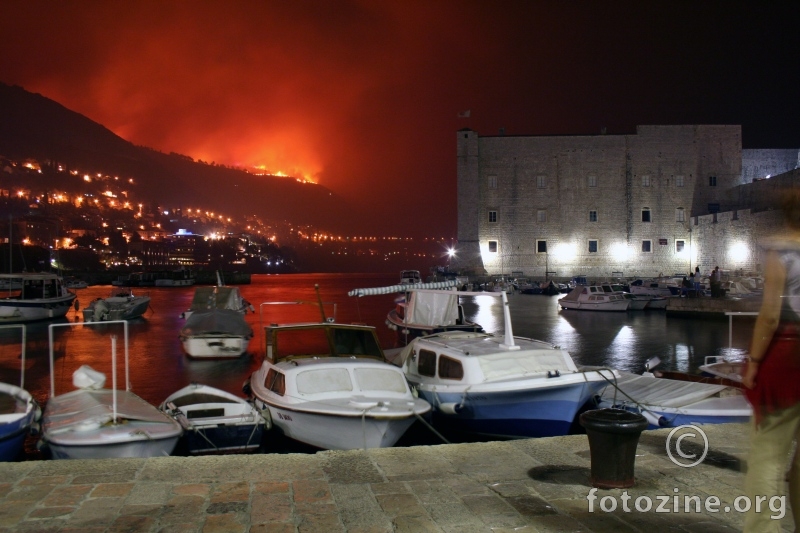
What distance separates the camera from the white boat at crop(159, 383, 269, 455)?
830cm

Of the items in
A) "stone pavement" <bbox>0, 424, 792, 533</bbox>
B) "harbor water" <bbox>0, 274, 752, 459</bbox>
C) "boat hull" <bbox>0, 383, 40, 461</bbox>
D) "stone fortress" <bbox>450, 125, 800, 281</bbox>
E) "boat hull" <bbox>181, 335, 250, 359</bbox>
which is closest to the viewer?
"stone pavement" <bbox>0, 424, 792, 533</bbox>

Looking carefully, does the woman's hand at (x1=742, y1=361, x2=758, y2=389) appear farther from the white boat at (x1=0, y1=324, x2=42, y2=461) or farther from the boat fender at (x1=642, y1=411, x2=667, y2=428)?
the white boat at (x1=0, y1=324, x2=42, y2=461)

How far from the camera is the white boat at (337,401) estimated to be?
7766 millimetres

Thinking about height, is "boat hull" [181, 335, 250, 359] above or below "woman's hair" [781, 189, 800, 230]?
below

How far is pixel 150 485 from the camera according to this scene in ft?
15.6

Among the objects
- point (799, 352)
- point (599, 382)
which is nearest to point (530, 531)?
point (799, 352)

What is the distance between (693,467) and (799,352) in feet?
8.52

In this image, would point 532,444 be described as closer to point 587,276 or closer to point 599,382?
point 599,382

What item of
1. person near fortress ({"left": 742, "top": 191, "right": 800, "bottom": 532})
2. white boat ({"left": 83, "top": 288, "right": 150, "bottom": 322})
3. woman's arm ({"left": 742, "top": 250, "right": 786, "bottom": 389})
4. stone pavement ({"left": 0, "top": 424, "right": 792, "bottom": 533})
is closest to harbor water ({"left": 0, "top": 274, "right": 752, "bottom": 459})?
white boat ({"left": 83, "top": 288, "right": 150, "bottom": 322})

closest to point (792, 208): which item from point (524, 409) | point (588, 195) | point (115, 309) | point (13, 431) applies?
point (524, 409)

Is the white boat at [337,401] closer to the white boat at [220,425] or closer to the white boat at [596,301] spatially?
the white boat at [220,425]

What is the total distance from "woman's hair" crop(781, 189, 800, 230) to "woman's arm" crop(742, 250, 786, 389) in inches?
7.3

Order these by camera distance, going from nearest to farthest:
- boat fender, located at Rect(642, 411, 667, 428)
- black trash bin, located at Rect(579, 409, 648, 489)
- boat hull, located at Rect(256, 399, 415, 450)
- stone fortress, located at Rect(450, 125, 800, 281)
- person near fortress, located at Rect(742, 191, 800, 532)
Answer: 1. person near fortress, located at Rect(742, 191, 800, 532)
2. black trash bin, located at Rect(579, 409, 648, 489)
3. boat hull, located at Rect(256, 399, 415, 450)
4. boat fender, located at Rect(642, 411, 667, 428)
5. stone fortress, located at Rect(450, 125, 800, 281)

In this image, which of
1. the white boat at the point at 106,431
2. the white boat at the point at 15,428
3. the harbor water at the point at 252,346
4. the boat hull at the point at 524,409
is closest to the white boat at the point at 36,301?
the harbor water at the point at 252,346
